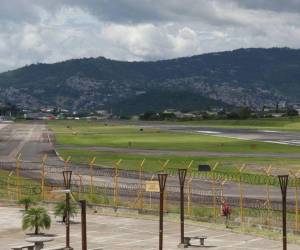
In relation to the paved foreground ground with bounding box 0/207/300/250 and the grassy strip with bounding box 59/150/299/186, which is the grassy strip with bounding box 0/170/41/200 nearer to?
the paved foreground ground with bounding box 0/207/300/250

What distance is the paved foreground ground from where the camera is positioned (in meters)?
30.8

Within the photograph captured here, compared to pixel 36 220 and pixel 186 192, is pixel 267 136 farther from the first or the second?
pixel 36 220

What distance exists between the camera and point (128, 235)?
33.9 m

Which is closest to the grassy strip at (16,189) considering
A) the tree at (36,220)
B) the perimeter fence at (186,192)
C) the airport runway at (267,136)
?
the perimeter fence at (186,192)

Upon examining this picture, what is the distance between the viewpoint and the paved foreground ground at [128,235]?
101 feet

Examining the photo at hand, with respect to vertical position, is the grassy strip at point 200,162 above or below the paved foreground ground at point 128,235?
above

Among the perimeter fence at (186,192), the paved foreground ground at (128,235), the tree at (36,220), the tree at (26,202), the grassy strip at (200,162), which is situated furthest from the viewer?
the grassy strip at (200,162)

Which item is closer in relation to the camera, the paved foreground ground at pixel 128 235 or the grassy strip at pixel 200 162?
the paved foreground ground at pixel 128 235

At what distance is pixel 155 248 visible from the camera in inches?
1182

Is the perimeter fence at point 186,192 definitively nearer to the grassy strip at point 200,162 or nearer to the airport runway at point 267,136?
the grassy strip at point 200,162

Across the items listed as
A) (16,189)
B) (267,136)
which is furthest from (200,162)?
(267,136)

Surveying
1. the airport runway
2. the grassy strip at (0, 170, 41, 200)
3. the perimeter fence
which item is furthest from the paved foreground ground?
the airport runway

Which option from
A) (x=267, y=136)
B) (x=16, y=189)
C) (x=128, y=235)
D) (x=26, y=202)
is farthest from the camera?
(x=267, y=136)

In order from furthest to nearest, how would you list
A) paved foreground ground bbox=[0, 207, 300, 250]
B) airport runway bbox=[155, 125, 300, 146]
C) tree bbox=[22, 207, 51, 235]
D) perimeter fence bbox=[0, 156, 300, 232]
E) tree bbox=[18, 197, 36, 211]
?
airport runway bbox=[155, 125, 300, 146] → tree bbox=[18, 197, 36, 211] → perimeter fence bbox=[0, 156, 300, 232] → tree bbox=[22, 207, 51, 235] → paved foreground ground bbox=[0, 207, 300, 250]
